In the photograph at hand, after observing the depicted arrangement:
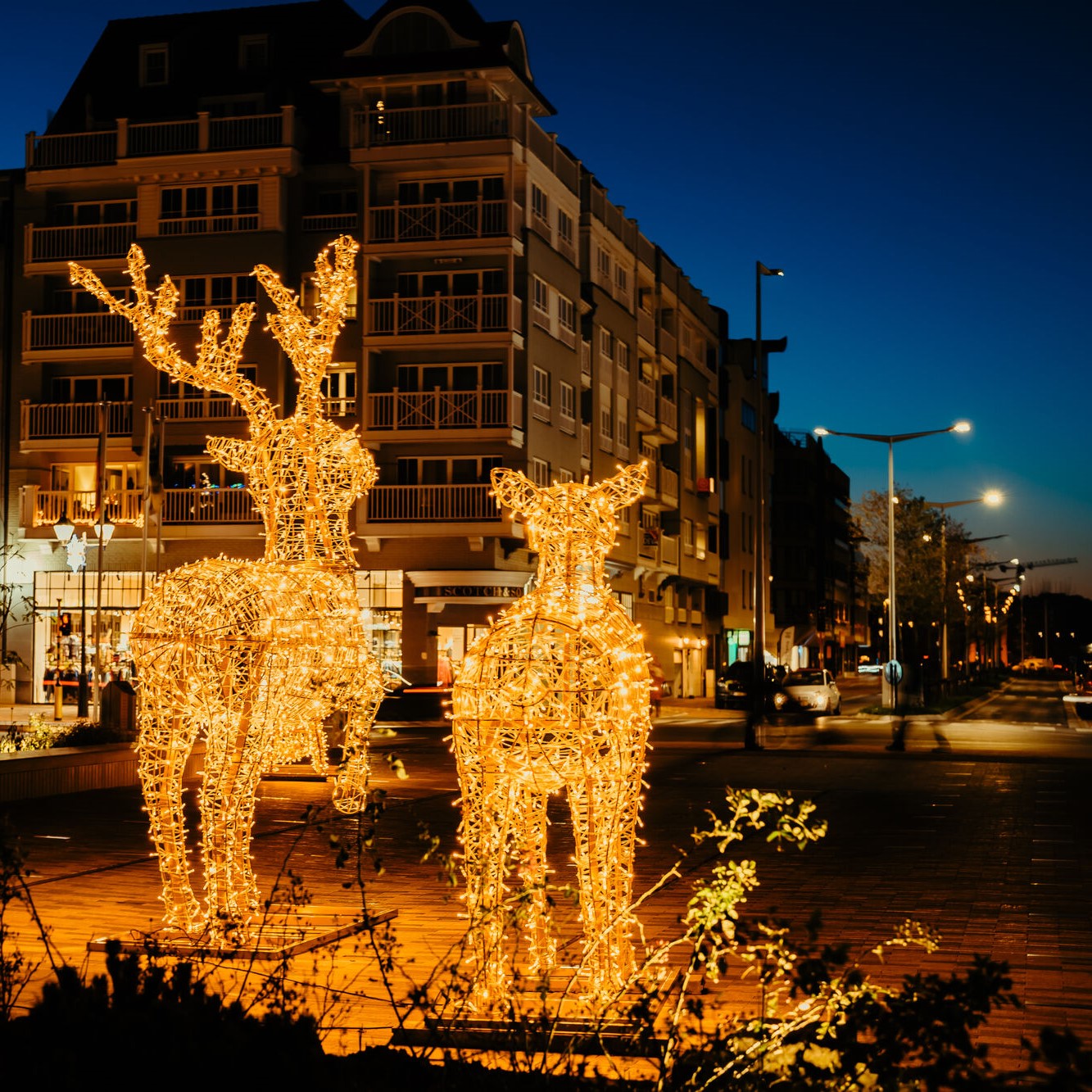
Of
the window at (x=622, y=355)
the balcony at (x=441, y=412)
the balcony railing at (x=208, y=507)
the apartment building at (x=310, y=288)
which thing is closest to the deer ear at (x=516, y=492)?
the apartment building at (x=310, y=288)

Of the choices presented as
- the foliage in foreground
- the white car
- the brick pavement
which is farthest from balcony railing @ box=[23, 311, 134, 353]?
the foliage in foreground

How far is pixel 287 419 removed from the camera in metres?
12.5

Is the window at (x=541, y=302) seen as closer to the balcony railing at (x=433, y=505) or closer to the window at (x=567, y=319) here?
the window at (x=567, y=319)

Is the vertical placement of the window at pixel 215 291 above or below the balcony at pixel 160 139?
below

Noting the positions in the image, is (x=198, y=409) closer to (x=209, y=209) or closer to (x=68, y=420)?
(x=68, y=420)

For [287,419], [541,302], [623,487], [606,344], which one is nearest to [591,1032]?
[623,487]

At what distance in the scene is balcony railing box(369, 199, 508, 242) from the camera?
43469 millimetres

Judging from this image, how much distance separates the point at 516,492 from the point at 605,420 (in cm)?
4447

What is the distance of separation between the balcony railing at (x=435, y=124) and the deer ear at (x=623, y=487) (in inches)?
1439

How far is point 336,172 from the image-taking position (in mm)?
45688

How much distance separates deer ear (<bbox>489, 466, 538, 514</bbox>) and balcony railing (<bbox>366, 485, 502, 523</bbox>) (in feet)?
109

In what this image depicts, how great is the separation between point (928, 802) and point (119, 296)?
32.8 metres

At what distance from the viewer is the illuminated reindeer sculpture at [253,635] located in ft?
31.1

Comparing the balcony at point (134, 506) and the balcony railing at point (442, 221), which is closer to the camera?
the balcony railing at point (442, 221)
